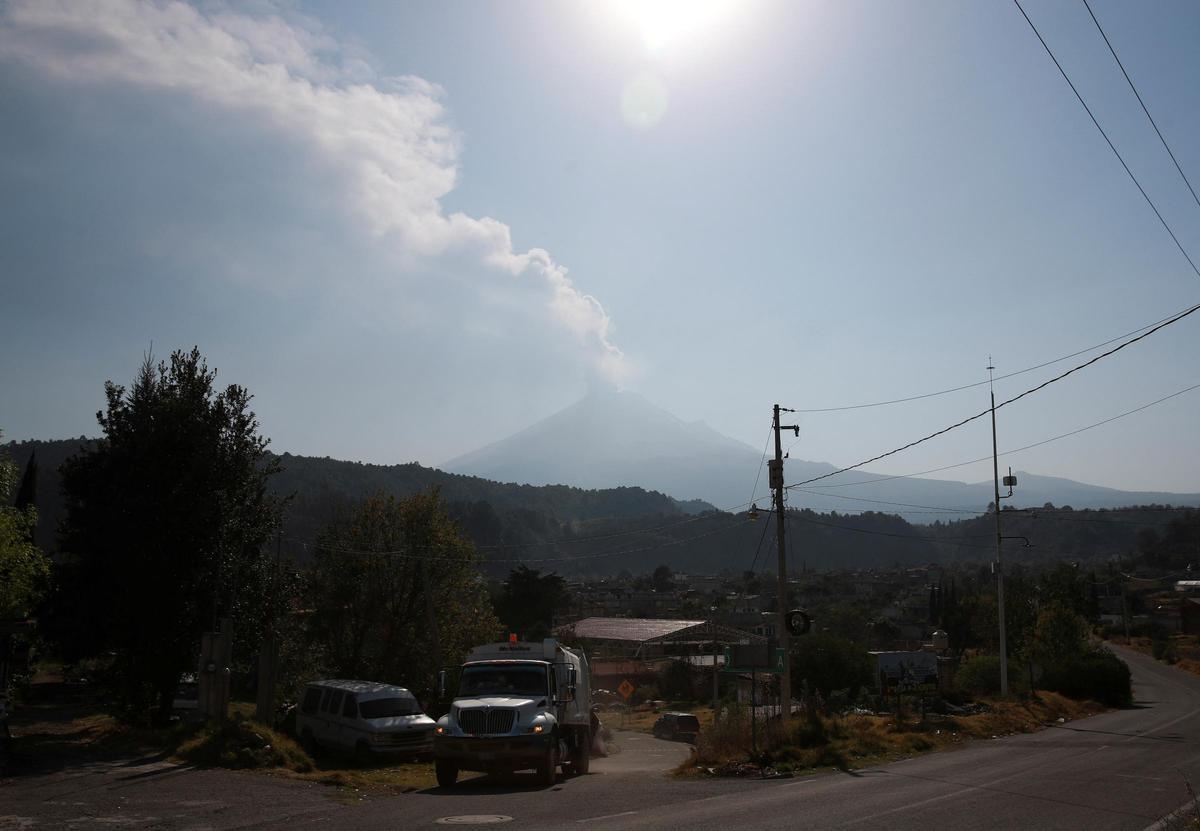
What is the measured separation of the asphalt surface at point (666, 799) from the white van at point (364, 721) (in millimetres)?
3281

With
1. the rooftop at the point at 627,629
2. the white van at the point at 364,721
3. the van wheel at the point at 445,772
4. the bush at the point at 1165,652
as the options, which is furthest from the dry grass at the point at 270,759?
the bush at the point at 1165,652

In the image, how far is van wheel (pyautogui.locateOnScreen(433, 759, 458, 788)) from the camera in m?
16.2

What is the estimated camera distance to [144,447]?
76.4 feet

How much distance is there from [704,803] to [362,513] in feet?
84.0

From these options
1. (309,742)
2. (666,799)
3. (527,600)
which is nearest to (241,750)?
(309,742)

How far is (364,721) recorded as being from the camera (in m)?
20.2

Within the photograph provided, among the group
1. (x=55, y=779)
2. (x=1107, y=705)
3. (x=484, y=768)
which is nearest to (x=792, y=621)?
(x=484, y=768)

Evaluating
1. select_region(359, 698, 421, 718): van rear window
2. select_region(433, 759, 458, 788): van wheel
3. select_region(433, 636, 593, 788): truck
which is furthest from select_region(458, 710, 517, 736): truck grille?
select_region(359, 698, 421, 718): van rear window

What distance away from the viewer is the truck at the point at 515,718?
16000 millimetres

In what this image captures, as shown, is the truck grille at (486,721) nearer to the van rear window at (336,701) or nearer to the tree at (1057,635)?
the van rear window at (336,701)

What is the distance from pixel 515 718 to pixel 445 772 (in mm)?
1535

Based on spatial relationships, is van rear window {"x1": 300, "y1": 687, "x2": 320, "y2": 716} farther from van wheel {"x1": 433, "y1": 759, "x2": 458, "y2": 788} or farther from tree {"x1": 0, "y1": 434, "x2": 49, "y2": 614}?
van wheel {"x1": 433, "y1": 759, "x2": 458, "y2": 788}

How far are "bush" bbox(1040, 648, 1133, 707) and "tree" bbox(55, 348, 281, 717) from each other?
33058 millimetres

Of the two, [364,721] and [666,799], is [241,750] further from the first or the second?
[666,799]
